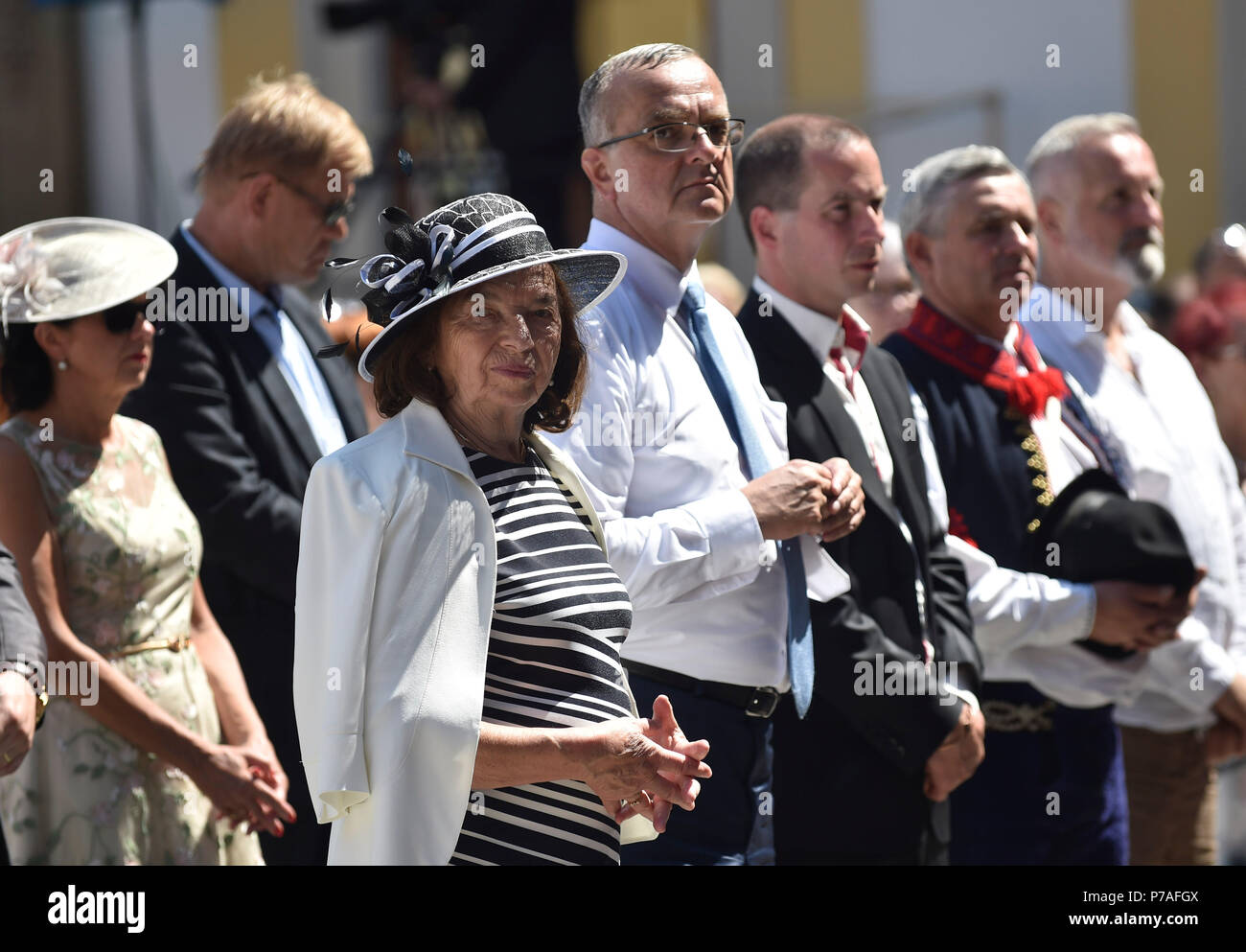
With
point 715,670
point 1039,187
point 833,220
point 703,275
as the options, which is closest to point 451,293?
Result: point 715,670

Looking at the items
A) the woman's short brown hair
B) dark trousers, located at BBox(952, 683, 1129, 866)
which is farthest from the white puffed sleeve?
dark trousers, located at BBox(952, 683, 1129, 866)

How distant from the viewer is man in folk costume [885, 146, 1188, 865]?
3469 mm

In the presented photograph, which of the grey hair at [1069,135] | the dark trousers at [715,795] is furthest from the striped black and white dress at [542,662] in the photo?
the grey hair at [1069,135]

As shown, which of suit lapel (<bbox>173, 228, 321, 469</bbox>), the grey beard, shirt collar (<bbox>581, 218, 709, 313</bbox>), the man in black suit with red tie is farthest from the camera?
the grey beard

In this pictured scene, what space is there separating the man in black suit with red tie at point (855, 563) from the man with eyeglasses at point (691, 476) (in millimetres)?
141

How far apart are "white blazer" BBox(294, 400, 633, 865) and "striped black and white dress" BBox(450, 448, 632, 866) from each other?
6 cm

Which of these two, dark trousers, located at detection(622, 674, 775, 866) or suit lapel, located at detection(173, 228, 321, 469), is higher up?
suit lapel, located at detection(173, 228, 321, 469)

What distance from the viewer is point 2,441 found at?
3029mm

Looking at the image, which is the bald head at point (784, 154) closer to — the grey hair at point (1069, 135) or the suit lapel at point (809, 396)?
the suit lapel at point (809, 396)

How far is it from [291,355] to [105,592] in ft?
2.31

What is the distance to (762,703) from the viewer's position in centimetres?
278

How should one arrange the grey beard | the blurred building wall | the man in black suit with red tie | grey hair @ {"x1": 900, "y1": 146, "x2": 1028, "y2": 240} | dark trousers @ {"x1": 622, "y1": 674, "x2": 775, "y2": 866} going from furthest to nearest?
the blurred building wall → the grey beard → grey hair @ {"x1": 900, "y1": 146, "x2": 1028, "y2": 240} → the man in black suit with red tie → dark trousers @ {"x1": 622, "y1": 674, "x2": 775, "y2": 866}

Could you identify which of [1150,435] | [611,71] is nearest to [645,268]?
[611,71]

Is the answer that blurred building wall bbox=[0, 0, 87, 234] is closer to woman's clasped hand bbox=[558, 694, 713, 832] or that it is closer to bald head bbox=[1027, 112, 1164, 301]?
bald head bbox=[1027, 112, 1164, 301]
